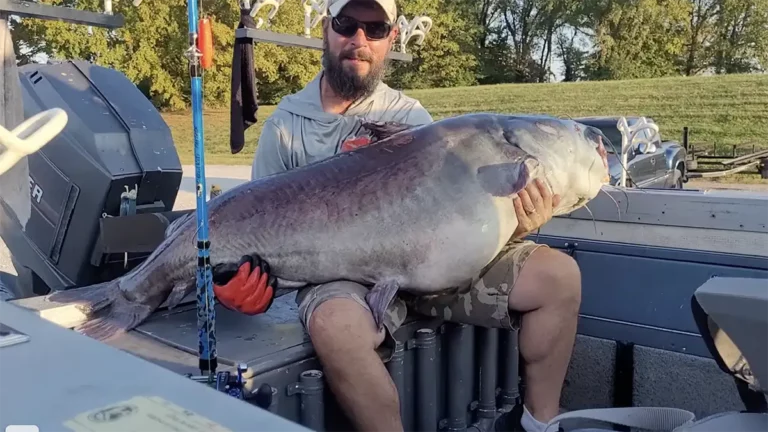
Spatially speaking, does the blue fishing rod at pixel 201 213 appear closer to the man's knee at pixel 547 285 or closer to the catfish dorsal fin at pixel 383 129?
Answer: the catfish dorsal fin at pixel 383 129

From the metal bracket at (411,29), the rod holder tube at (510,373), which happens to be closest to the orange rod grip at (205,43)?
the rod holder tube at (510,373)

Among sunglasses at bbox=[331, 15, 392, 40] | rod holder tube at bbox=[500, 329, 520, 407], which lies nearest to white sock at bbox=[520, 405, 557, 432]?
rod holder tube at bbox=[500, 329, 520, 407]

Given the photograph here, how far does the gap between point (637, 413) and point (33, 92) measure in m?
3.18

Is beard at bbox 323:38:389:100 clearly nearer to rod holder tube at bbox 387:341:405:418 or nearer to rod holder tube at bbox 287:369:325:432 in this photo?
rod holder tube at bbox 387:341:405:418

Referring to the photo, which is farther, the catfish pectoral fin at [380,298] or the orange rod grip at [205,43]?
the catfish pectoral fin at [380,298]

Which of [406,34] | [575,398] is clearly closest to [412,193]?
[575,398]

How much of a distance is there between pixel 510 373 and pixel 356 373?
988mm

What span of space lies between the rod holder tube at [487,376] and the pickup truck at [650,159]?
493cm

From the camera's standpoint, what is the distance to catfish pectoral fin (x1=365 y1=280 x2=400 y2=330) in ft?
7.73

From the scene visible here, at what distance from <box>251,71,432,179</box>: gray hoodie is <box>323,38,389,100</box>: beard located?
0.15 feet

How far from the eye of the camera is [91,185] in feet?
11.0

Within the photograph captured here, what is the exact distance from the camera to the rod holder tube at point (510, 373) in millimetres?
2959

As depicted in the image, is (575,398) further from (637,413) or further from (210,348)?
(210,348)

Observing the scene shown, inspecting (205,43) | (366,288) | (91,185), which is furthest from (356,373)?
(91,185)
